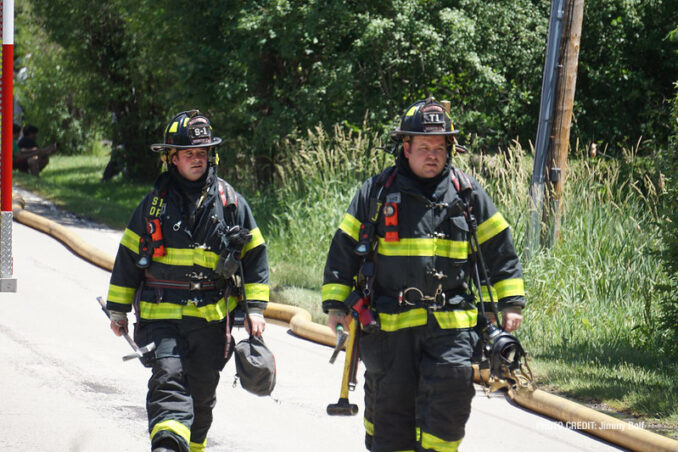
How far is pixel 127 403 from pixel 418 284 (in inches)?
122

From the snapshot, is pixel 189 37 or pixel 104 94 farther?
pixel 104 94

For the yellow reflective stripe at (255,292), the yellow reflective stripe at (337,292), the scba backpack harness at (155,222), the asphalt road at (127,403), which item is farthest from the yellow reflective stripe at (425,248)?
the asphalt road at (127,403)

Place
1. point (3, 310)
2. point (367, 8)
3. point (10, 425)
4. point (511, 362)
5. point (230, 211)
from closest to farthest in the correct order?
point (511, 362) < point (230, 211) < point (10, 425) < point (3, 310) < point (367, 8)

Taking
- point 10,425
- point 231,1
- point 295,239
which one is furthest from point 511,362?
point 231,1

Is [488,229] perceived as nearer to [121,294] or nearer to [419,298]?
[419,298]

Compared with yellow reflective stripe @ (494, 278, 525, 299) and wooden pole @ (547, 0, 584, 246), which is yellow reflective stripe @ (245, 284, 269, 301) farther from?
wooden pole @ (547, 0, 584, 246)

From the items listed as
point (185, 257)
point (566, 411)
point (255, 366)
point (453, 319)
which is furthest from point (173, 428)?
point (566, 411)

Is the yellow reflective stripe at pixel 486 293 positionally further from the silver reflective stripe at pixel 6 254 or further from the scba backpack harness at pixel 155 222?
the silver reflective stripe at pixel 6 254

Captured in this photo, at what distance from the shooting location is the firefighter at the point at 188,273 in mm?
4754

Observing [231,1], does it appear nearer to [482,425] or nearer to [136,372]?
[136,372]

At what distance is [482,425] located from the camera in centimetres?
652

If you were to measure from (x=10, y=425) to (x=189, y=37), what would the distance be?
11712 mm

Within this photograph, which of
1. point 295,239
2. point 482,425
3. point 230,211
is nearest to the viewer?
point 230,211

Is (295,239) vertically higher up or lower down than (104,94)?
lower down
